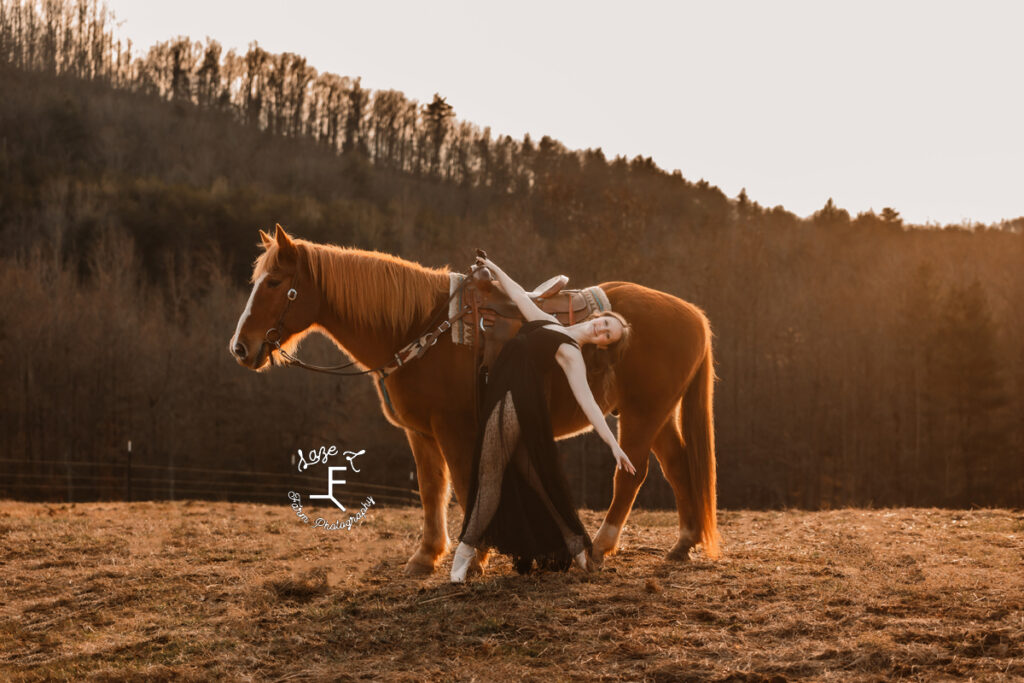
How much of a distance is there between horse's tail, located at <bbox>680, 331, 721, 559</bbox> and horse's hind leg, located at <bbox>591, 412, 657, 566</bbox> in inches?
24.9

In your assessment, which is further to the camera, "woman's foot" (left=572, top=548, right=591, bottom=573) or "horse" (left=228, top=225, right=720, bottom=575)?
"horse" (left=228, top=225, right=720, bottom=575)

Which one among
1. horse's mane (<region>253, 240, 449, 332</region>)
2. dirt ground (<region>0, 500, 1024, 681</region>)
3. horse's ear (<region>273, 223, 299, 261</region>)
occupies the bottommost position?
dirt ground (<region>0, 500, 1024, 681</region>)

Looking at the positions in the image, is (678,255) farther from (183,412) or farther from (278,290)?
(278,290)

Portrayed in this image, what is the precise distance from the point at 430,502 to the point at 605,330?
6.43 ft

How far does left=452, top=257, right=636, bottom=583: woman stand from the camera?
5.94 metres

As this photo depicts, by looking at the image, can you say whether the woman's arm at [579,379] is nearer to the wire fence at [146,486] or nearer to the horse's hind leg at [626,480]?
the horse's hind leg at [626,480]

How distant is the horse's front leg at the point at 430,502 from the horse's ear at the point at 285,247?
1.65 metres

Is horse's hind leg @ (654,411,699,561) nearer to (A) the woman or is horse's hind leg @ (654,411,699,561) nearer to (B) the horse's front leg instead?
(A) the woman

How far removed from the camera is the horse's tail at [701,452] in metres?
7.17

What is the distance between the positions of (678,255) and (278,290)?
96.2 feet

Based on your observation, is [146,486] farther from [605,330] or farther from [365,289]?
[605,330]

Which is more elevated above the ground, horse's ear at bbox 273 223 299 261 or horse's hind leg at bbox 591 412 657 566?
horse's ear at bbox 273 223 299 261

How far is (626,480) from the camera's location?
681 cm

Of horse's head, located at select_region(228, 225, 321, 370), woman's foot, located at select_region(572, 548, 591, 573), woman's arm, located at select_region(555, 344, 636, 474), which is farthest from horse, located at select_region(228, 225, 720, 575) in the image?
woman's arm, located at select_region(555, 344, 636, 474)
